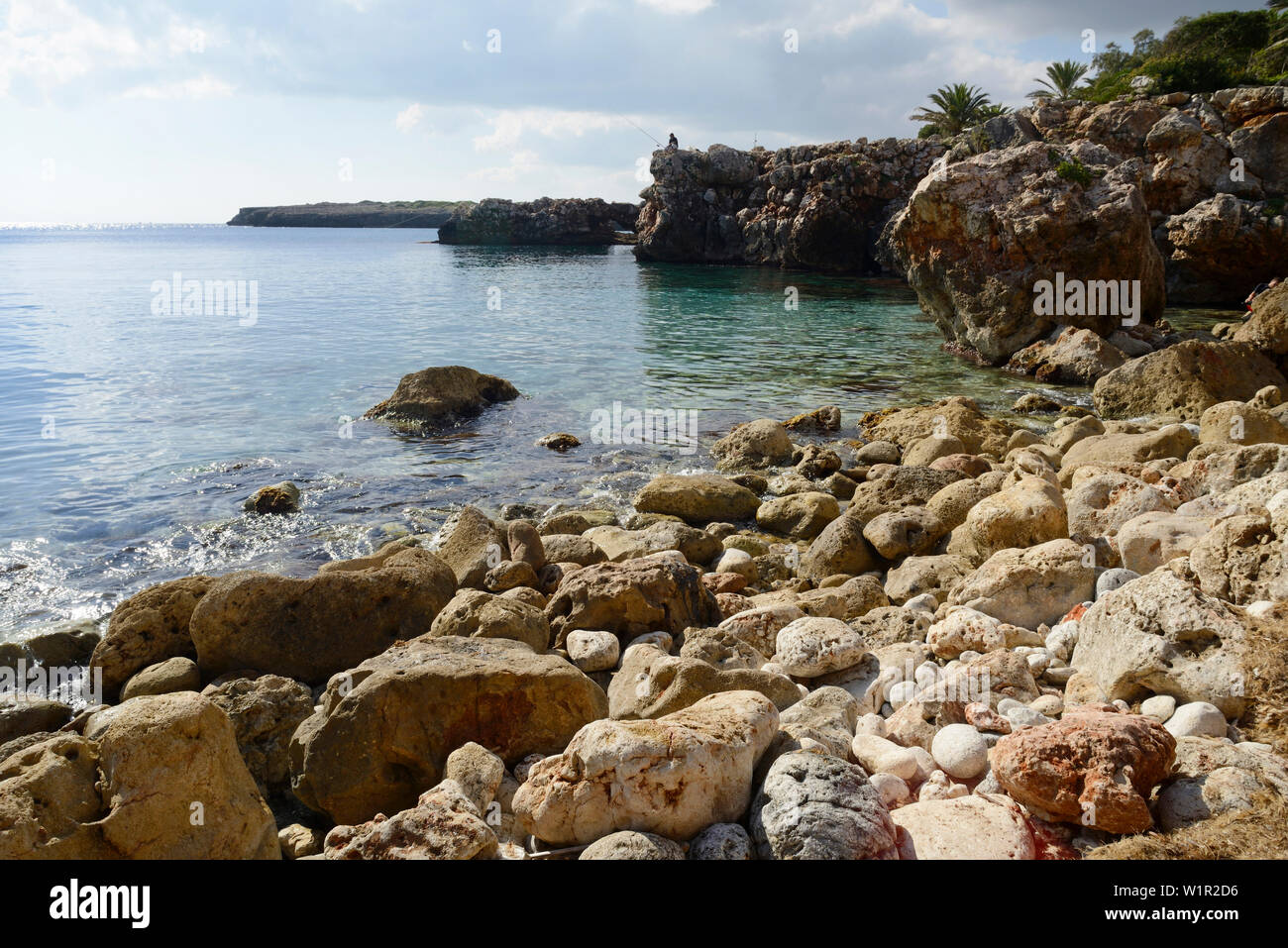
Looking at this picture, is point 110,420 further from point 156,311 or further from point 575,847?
point 156,311

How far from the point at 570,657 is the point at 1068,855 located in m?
3.97

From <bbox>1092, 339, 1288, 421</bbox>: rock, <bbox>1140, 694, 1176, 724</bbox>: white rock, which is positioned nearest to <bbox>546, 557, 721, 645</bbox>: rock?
<bbox>1140, 694, 1176, 724</bbox>: white rock

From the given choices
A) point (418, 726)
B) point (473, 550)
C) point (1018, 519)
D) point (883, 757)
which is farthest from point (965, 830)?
point (473, 550)

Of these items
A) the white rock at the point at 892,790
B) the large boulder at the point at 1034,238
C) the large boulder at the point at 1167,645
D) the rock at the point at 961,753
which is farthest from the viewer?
the large boulder at the point at 1034,238

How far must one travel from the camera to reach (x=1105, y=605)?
16.6 feet

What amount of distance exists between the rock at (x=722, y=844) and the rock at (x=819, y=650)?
7.81 feet

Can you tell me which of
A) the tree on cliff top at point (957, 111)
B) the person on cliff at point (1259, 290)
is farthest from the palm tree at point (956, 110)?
the person on cliff at point (1259, 290)

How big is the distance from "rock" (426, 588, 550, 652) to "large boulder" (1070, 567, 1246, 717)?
390 centimetres

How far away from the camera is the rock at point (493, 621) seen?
6.59 meters

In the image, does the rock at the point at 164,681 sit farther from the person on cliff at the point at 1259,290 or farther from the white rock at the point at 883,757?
the person on cliff at the point at 1259,290

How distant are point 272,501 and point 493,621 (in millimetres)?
6492

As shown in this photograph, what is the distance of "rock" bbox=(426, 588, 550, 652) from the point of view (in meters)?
6.59
